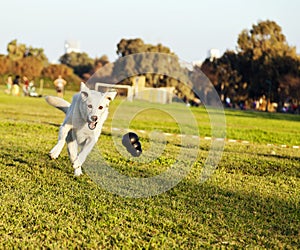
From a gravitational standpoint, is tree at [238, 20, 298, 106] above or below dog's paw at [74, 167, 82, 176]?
above

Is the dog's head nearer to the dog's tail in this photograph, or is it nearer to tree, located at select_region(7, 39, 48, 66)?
the dog's tail

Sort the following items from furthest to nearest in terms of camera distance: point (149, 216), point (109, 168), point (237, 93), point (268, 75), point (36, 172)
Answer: point (237, 93)
point (268, 75)
point (109, 168)
point (36, 172)
point (149, 216)

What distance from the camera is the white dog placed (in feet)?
26.5

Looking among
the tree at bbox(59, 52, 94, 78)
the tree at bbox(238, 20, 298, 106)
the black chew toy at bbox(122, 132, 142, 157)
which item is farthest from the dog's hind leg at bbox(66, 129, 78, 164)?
the tree at bbox(59, 52, 94, 78)

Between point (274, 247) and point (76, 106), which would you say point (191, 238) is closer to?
point (274, 247)

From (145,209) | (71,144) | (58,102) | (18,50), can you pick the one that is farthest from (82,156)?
(18,50)

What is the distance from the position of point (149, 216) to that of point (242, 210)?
1279 mm

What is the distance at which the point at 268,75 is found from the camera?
7394cm

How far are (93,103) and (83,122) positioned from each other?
60 cm

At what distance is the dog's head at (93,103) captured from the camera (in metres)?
8.05

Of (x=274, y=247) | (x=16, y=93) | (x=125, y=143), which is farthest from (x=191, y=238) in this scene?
(x=16, y=93)

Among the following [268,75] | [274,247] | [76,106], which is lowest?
[274,247]

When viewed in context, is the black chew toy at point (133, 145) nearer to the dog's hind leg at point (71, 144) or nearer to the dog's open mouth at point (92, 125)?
the dog's hind leg at point (71, 144)

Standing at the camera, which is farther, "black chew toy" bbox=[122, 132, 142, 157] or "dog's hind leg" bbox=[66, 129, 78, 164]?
"black chew toy" bbox=[122, 132, 142, 157]
